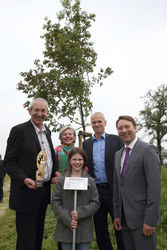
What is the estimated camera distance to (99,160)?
11.5 feet

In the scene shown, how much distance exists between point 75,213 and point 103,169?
0.92 meters

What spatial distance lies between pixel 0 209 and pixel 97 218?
5919 millimetres

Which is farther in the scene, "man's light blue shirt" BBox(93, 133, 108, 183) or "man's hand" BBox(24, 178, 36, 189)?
"man's light blue shirt" BBox(93, 133, 108, 183)

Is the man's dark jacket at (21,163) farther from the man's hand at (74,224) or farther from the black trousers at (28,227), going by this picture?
the man's hand at (74,224)

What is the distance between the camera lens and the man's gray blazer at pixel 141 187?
93.5 inches

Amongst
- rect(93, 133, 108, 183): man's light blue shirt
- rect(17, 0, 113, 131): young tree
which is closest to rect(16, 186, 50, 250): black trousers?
rect(93, 133, 108, 183): man's light blue shirt

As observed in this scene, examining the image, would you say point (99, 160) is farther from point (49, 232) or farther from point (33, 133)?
point (49, 232)

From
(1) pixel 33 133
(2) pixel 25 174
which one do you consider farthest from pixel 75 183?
(1) pixel 33 133

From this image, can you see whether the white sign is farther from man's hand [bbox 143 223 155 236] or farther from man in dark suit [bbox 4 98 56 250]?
man's hand [bbox 143 223 155 236]

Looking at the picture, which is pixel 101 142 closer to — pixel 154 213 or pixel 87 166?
pixel 87 166

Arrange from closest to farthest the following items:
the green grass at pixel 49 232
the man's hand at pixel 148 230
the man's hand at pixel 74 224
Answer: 1. the man's hand at pixel 148 230
2. the man's hand at pixel 74 224
3. the green grass at pixel 49 232

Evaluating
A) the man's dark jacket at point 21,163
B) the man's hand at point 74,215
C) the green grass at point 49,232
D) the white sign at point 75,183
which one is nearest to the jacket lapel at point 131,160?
the white sign at point 75,183

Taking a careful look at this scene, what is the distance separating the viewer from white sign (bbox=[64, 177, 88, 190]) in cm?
275

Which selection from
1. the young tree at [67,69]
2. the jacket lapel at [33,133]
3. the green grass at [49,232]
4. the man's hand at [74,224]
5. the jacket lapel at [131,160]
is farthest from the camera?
the young tree at [67,69]
